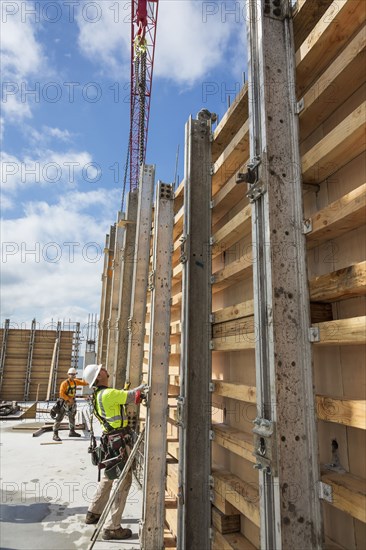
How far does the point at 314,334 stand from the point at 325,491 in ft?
2.70

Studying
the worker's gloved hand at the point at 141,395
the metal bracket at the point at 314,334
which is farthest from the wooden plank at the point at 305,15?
the worker's gloved hand at the point at 141,395

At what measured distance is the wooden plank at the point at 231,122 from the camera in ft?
11.4

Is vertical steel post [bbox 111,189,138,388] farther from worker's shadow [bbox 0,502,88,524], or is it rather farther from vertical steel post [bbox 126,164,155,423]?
worker's shadow [bbox 0,502,88,524]

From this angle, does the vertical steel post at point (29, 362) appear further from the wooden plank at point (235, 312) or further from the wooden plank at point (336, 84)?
the wooden plank at point (336, 84)

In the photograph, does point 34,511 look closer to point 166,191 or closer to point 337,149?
point 166,191

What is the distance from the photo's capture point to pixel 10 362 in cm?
1970

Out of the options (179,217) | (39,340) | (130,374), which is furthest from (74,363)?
(179,217)

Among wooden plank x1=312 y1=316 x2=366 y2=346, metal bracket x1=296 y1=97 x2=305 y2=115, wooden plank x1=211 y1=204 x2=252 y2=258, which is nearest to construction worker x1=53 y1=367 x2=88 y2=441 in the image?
wooden plank x1=211 y1=204 x2=252 y2=258

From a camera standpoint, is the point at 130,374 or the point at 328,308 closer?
the point at 328,308

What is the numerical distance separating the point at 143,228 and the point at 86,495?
173 inches

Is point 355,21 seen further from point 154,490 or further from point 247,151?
point 154,490

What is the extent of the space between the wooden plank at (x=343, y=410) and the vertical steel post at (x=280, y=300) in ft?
0.20

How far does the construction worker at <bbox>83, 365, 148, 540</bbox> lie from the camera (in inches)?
182

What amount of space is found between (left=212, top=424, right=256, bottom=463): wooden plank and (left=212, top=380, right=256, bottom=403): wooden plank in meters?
0.29
